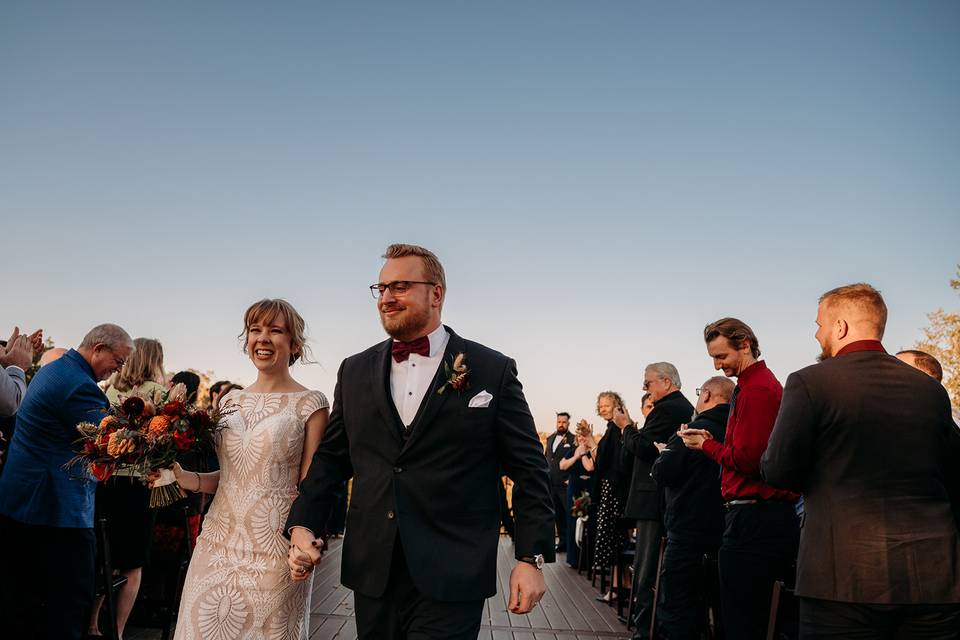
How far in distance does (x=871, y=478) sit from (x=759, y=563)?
130 cm

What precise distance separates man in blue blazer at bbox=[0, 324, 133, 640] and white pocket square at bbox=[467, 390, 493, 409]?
92.9 inches

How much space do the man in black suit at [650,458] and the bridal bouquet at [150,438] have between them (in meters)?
3.78

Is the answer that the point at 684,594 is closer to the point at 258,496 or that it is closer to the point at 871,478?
the point at 871,478

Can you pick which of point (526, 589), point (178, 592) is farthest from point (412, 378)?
point (178, 592)

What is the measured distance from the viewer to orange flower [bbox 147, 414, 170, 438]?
261 cm

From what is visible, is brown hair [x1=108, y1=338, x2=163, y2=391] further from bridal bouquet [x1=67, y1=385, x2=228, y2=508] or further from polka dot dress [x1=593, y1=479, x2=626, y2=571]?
polka dot dress [x1=593, y1=479, x2=626, y2=571]

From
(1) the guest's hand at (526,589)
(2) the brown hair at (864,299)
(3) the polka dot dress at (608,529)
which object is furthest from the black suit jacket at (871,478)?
(3) the polka dot dress at (608,529)

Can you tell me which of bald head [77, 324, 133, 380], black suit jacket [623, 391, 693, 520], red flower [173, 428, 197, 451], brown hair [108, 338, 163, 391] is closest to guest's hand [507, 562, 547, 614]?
red flower [173, 428, 197, 451]

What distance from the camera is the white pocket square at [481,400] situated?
7.41ft

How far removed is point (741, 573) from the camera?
3520mm

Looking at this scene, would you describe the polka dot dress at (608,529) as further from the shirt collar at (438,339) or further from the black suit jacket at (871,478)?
the shirt collar at (438,339)

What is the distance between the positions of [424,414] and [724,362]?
7.92 ft

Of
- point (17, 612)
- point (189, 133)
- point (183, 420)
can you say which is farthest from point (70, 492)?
point (189, 133)

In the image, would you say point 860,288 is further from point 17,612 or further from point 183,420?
point 17,612
